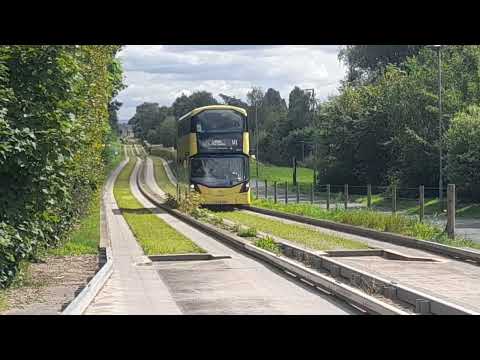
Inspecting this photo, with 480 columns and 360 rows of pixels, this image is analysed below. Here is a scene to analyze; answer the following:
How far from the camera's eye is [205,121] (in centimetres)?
3900

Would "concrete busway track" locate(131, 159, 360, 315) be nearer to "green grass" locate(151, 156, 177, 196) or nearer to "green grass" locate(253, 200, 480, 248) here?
"green grass" locate(253, 200, 480, 248)

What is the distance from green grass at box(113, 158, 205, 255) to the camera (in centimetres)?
2249

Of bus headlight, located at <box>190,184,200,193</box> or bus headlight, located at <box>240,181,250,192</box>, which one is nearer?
bus headlight, located at <box>190,184,200,193</box>

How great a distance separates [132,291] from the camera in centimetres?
1490

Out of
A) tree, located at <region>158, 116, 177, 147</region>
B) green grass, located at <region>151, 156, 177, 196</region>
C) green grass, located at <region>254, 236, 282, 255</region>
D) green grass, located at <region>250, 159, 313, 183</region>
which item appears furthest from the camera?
tree, located at <region>158, 116, 177, 147</region>

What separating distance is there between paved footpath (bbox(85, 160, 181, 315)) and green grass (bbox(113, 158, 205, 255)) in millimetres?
538

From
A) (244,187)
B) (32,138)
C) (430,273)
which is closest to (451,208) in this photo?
(430,273)

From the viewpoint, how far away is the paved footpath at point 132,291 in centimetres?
1260

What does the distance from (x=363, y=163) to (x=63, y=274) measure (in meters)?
41.5

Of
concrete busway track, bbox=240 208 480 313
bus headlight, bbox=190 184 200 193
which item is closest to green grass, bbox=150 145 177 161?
bus headlight, bbox=190 184 200 193

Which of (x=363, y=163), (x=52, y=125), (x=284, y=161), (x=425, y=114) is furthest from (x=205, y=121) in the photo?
(x=284, y=161)

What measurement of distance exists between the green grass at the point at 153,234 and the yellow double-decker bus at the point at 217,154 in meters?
2.81

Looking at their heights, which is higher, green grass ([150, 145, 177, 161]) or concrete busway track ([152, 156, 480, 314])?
green grass ([150, 145, 177, 161])
